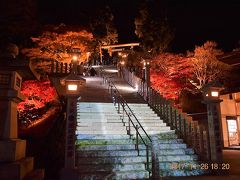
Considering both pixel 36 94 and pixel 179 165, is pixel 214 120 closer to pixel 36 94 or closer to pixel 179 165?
pixel 179 165

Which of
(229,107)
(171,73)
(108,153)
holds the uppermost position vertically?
(171,73)

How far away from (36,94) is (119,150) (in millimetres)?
10830

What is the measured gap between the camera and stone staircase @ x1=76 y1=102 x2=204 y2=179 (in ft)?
32.2

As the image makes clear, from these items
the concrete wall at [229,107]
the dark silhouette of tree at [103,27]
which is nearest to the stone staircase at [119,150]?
the concrete wall at [229,107]

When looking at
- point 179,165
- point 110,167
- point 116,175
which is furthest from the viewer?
point 179,165

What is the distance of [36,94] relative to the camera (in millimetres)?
19578

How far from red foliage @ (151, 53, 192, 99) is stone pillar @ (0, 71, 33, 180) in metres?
19.3

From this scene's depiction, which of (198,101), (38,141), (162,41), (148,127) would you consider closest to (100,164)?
(148,127)

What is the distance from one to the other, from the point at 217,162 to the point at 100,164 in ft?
15.9

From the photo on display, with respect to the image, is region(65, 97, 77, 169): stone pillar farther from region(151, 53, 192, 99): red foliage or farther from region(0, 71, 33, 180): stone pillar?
region(151, 53, 192, 99): red foliage

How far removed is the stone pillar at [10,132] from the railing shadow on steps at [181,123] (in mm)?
7404

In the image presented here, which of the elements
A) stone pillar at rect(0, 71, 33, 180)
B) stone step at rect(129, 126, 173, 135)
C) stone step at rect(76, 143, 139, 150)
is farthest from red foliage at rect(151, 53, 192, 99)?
stone pillar at rect(0, 71, 33, 180)

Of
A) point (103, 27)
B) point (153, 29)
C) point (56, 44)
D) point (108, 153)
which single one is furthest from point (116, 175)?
point (103, 27)

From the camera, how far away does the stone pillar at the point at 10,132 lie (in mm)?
6699
